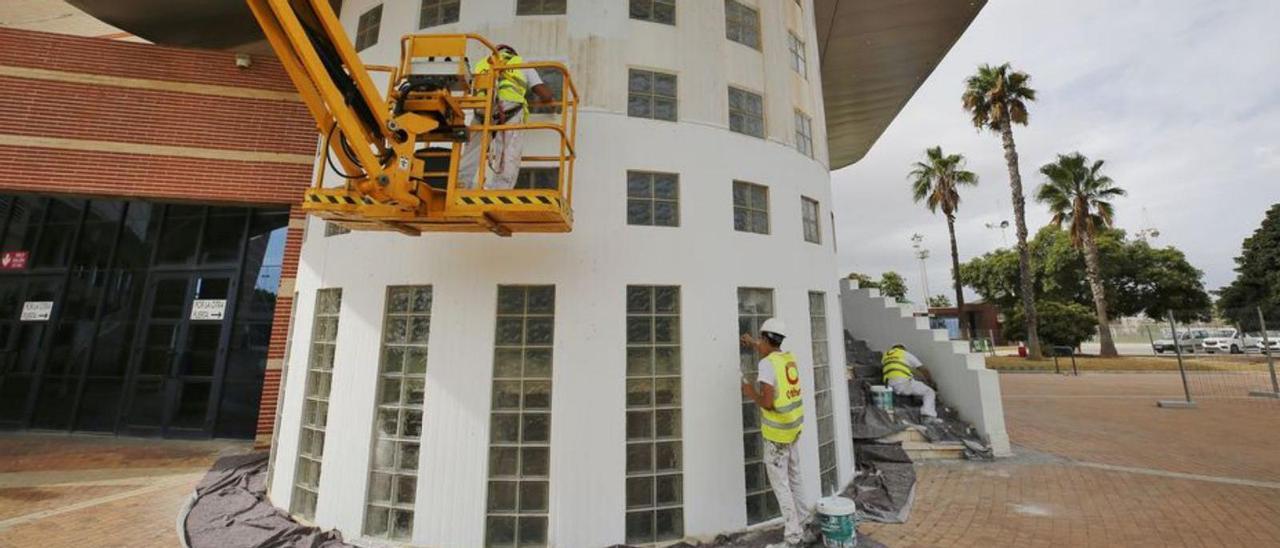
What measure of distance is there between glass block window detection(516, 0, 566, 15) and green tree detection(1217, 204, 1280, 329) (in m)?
39.9

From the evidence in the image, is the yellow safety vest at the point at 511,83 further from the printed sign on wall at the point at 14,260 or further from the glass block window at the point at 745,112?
the printed sign on wall at the point at 14,260

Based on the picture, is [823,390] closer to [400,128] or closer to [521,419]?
[521,419]

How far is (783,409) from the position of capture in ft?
17.3

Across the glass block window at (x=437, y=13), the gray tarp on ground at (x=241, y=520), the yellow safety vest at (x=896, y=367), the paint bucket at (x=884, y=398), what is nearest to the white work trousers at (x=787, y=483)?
the gray tarp on ground at (x=241, y=520)

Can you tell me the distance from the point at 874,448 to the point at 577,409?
225 inches

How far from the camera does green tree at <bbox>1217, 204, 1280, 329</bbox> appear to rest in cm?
2759

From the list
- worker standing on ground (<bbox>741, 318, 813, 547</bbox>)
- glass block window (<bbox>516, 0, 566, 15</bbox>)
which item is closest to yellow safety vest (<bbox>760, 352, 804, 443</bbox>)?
worker standing on ground (<bbox>741, 318, 813, 547</bbox>)

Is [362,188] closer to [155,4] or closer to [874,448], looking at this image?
[874,448]

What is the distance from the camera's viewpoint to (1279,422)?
10.7m

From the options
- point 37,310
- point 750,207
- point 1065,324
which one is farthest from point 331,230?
point 1065,324

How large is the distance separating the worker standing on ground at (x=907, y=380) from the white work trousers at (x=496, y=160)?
848 centimetres

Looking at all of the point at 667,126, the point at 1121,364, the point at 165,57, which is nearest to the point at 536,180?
the point at 667,126

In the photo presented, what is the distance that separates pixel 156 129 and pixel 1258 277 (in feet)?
163

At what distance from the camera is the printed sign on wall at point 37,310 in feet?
35.7
